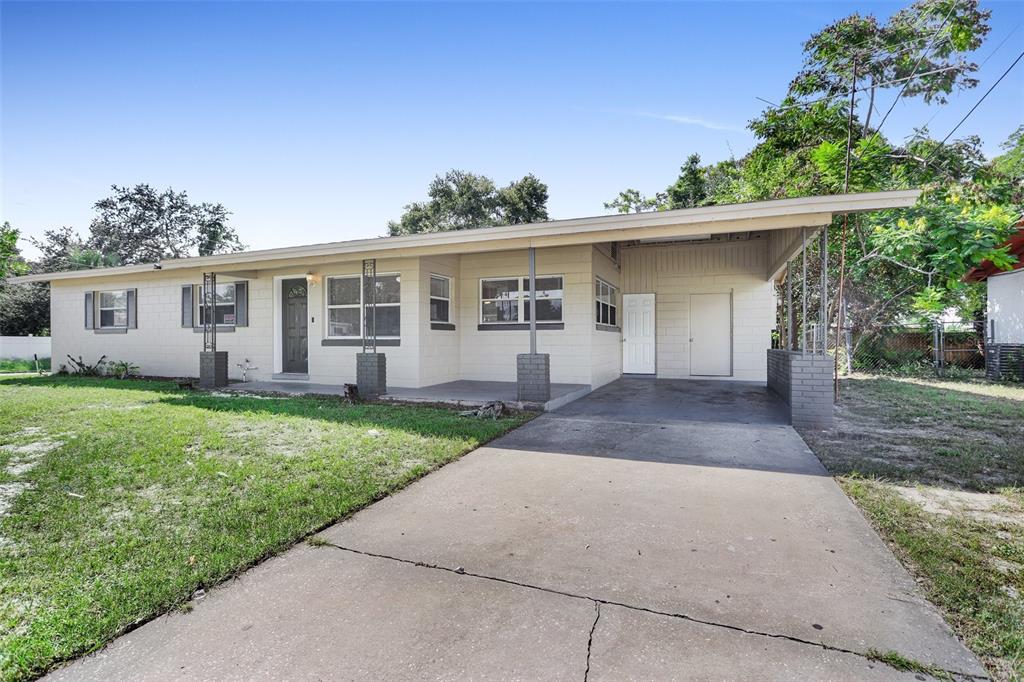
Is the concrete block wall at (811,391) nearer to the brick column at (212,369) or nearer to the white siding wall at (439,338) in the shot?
the white siding wall at (439,338)

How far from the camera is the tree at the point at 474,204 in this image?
85.8 ft

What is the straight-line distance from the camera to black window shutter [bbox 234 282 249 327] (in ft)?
35.3

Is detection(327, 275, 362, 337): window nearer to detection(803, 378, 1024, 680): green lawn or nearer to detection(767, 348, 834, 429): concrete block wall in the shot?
detection(767, 348, 834, 429): concrete block wall

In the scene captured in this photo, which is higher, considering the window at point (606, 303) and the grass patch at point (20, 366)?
the window at point (606, 303)

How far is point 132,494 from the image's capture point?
3541 millimetres

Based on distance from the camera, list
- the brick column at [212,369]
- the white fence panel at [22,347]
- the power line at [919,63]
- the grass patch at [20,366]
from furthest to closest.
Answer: the white fence panel at [22,347] < the grass patch at [20,366] < the power line at [919,63] < the brick column at [212,369]

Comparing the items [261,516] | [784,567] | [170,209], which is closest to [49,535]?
[261,516]

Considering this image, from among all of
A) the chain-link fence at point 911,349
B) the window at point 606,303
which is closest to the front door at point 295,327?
the window at point 606,303

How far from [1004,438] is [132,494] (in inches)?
339

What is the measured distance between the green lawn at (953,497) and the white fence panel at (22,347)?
25.3m

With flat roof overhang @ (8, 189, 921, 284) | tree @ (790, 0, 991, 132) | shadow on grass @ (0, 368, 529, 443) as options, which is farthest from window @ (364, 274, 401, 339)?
tree @ (790, 0, 991, 132)

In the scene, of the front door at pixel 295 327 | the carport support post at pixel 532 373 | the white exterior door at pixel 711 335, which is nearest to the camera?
the carport support post at pixel 532 373

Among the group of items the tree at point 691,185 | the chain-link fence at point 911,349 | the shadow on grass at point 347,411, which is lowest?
the shadow on grass at point 347,411

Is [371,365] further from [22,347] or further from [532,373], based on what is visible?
[22,347]
